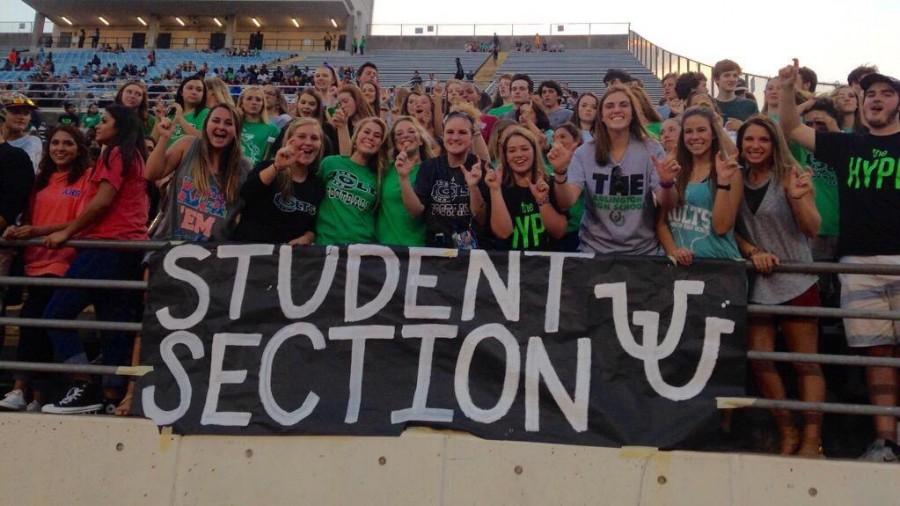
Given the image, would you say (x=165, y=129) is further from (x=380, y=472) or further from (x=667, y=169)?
(x=667, y=169)

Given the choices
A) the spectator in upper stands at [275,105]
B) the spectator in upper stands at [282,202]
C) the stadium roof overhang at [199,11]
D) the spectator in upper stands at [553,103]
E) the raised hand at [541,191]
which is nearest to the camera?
the raised hand at [541,191]

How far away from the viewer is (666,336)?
321 centimetres

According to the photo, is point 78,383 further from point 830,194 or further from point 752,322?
point 830,194

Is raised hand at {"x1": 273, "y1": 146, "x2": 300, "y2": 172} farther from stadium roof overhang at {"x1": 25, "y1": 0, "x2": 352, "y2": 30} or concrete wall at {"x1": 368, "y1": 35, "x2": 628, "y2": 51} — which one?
stadium roof overhang at {"x1": 25, "y1": 0, "x2": 352, "y2": 30}

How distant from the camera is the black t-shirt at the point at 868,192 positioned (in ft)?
10.9

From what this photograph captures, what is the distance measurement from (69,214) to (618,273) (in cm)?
321

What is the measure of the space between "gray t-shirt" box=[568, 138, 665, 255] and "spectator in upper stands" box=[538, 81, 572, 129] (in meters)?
2.76

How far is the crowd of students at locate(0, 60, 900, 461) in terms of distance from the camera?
3305 millimetres

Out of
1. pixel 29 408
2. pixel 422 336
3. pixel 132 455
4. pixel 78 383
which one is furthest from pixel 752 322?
pixel 29 408

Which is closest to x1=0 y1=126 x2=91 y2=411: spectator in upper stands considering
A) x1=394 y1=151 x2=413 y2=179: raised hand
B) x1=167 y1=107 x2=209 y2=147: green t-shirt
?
x1=167 y1=107 x2=209 y2=147: green t-shirt

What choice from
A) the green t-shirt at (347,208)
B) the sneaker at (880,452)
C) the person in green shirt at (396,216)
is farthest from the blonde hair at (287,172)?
the sneaker at (880,452)

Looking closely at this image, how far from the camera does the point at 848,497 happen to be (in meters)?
2.90

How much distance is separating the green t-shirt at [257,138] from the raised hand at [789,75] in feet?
10.7

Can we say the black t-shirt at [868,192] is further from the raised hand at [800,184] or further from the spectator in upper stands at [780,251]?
the raised hand at [800,184]
